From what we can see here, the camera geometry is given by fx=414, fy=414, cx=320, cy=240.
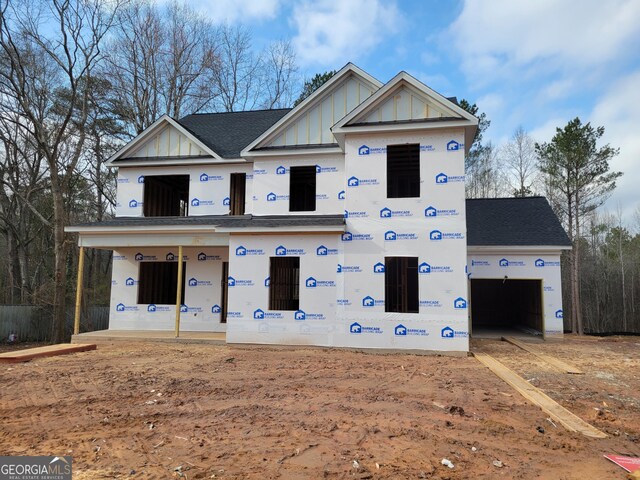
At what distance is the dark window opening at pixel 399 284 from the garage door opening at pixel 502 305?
3.76 metres

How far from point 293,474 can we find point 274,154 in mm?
10809

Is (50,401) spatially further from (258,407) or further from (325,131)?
(325,131)

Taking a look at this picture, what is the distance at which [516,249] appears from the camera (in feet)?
50.1

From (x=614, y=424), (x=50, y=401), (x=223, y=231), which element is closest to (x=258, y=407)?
(x=50, y=401)

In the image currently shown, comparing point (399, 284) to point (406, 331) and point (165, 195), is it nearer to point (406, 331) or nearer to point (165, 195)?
point (406, 331)

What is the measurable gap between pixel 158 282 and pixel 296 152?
7160mm

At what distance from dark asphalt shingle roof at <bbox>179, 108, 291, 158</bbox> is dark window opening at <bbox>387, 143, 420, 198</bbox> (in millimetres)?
5458

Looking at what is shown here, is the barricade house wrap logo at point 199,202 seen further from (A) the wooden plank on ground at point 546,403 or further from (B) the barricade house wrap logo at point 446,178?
(A) the wooden plank on ground at point 546,403

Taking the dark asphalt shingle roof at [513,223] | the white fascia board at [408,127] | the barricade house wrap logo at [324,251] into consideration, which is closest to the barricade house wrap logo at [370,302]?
the barricade house wrap logo at [324,251]

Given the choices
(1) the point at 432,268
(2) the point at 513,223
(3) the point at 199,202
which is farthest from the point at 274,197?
(2) the point at 513,223

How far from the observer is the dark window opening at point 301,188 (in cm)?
1403

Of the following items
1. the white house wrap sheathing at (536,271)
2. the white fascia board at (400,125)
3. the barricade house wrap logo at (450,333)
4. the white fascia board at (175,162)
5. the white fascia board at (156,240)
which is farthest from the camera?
the white house wrap sheathing at (536,271)

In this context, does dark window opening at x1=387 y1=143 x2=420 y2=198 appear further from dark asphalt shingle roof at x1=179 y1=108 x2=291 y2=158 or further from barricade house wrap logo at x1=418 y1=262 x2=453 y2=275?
dark asphalt shingle roof at x1=179 y1=108 x2=291 y2=158

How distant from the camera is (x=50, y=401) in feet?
20.4
